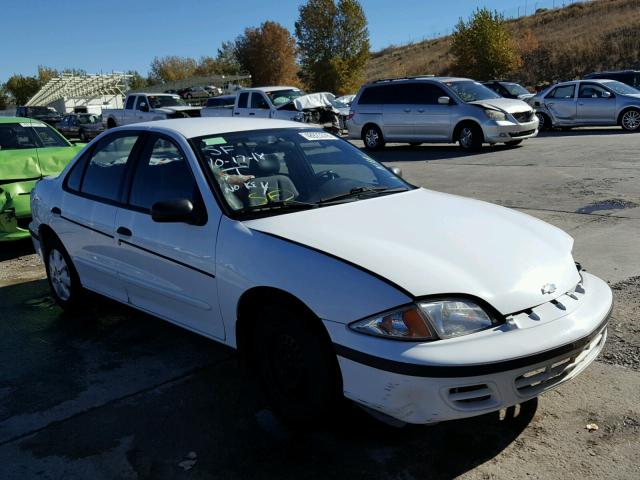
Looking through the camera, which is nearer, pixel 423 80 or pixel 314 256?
pixel 314 256

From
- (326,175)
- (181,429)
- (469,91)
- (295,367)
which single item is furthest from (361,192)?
(469,91)

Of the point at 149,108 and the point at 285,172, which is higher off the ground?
the point at 149,108

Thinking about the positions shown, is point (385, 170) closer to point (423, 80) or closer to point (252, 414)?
point (252, 414)

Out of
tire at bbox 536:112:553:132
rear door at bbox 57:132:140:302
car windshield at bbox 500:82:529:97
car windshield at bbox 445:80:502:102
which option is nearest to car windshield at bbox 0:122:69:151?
rear door at bbox 57:132:140:302

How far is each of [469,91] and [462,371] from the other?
14.5 m

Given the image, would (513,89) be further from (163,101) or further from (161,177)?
(161,177)

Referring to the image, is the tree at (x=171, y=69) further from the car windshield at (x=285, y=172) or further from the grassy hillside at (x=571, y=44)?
the car windshield at (x=285, y=172)

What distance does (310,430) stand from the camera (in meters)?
3.21

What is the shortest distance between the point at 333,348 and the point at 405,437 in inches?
26.7

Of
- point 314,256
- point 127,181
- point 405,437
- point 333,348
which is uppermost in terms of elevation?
point 127,181

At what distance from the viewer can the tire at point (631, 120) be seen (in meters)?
17.5

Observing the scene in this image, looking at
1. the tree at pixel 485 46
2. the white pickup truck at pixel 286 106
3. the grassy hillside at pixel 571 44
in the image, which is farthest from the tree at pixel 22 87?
the white pickup truck at pixel 286 106

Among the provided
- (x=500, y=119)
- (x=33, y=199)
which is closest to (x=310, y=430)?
(x=33, y=199)

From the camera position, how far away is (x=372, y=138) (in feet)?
58.3
